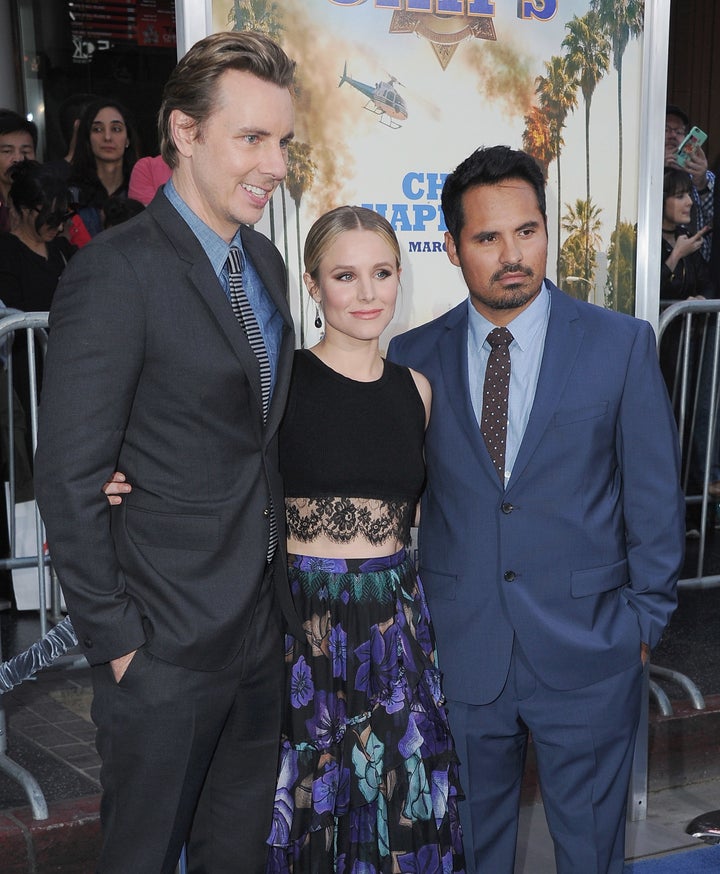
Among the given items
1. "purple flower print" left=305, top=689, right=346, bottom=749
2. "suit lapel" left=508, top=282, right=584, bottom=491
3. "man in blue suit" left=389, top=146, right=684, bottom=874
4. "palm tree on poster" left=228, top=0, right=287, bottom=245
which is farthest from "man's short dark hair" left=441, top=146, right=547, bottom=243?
"purple flower print" left=305, top=689, right=346, bottom=749

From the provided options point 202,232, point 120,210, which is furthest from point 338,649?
point 120,210

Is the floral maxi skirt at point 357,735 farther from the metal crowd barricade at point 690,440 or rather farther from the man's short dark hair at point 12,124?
the man's short dark hair at point 12,124

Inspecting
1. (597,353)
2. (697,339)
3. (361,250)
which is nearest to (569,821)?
(597,353)

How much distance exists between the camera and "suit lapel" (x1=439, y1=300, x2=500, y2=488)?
2.98 meters

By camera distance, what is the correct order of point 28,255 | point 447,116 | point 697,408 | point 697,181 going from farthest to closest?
point 697,181 < point 697,408 < point 28,255 < point 447,116

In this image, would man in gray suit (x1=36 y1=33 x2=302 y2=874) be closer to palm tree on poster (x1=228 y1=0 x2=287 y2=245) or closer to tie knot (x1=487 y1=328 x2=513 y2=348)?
tie knot (x1=487 y1=328 x2=513 y2=348)

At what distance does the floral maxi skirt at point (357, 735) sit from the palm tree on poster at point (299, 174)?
1.14 metres

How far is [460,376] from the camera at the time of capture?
10.1ft

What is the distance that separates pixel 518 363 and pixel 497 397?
0.11 meters

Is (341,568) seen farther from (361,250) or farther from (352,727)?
(361,250)

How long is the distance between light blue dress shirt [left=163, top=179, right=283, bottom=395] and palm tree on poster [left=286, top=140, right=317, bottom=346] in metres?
0.84

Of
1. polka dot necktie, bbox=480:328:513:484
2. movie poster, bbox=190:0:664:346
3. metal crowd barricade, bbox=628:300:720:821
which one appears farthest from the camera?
metal crowd barricade, bbox=628:300:720:821

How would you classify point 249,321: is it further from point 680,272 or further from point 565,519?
point 680,272

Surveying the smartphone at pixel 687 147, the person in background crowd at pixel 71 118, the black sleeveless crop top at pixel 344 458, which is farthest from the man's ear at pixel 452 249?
the smartphone at pixel 687 147
